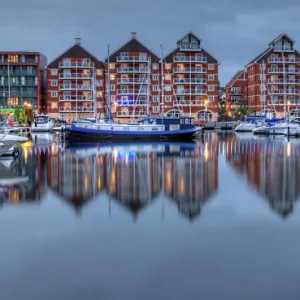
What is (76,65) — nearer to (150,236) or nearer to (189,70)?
(189,70)

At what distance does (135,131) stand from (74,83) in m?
44.9

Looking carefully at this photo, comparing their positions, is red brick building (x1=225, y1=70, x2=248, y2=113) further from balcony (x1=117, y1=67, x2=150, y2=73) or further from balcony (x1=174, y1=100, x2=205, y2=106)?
balcony (x1=117, y1=67, x2=150, y2=73)

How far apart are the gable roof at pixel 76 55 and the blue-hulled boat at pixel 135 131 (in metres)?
42.5

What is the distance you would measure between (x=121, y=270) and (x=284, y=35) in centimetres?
10488

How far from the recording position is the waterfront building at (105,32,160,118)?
341 feet

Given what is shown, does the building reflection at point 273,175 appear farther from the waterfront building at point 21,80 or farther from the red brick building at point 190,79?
the waterfront building at point 21,80

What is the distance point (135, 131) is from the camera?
64000mm

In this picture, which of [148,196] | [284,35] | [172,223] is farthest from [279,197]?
[284,35]

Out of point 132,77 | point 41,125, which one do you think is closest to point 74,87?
point 132,77

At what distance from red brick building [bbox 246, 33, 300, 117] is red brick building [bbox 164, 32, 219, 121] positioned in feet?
32.4

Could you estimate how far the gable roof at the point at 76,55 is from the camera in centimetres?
10500

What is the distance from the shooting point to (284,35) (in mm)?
110188

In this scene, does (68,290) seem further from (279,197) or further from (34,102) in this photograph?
(34,102)


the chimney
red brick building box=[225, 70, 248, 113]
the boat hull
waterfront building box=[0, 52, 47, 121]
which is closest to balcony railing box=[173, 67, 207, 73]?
the chimney
